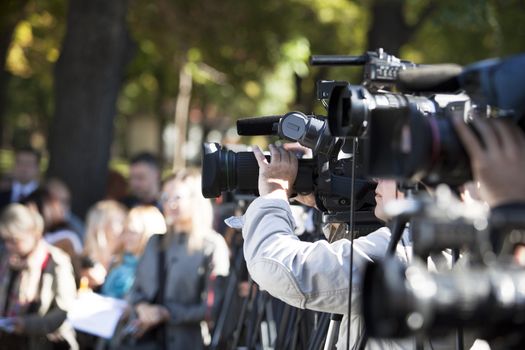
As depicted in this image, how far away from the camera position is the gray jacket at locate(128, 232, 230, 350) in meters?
7.02

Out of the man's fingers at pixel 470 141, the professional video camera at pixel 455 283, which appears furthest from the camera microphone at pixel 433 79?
the professional video camera at pixel 455 283

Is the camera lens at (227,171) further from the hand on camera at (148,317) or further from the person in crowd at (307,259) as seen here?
the hand on camera at (148,317)

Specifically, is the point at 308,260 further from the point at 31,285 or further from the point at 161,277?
the point at 31,285

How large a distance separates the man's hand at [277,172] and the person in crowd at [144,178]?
19.4 ft

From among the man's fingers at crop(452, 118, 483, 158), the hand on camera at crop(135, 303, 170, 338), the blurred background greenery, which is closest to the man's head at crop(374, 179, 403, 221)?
the man's fingers at crop(452, 118, 483, 158)

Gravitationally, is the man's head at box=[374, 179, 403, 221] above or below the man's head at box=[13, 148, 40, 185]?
below

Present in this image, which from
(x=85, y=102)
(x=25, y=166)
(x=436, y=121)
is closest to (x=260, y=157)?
(x=436, y=121)

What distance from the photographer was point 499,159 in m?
2.47

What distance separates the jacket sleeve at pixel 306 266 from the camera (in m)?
3.63

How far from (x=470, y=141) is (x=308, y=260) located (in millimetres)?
1276

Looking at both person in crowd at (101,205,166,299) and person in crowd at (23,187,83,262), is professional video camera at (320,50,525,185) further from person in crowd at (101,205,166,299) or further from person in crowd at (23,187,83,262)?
person in crowd at (23,187,83,262)

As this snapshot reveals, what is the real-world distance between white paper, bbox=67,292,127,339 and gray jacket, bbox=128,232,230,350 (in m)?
0.21

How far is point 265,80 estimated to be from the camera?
1903 centimetres

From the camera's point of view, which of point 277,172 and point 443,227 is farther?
point 277,172
